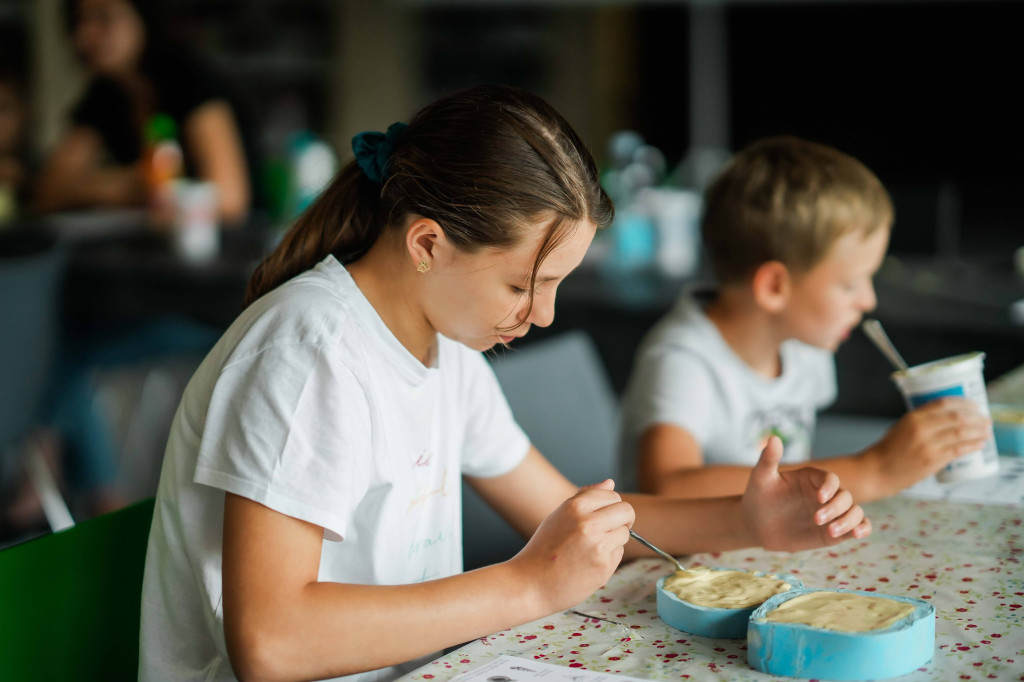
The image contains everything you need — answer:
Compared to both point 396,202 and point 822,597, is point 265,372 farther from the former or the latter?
point 822,597

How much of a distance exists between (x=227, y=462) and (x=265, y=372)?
0.24ft

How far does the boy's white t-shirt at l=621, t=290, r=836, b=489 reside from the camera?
4.31 feet

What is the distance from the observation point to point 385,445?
89 cm

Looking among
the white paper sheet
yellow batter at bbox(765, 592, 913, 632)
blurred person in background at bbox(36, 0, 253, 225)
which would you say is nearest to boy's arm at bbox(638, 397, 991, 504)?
yellow batter at bbox(765, 592, 913, 632)

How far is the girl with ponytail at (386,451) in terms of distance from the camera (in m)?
0.77

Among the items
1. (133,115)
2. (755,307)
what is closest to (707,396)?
(755,307)

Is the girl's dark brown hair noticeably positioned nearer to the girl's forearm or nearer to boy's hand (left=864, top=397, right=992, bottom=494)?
the girl's forearm

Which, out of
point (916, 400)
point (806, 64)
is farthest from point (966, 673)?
point (806, 64)

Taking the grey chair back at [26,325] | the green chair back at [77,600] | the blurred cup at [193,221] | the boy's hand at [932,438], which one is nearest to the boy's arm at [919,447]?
the boy's hand at [932,438]

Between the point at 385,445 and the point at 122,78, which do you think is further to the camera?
the point at 122,78

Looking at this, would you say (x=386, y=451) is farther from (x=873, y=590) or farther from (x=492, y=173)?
(x=873, y=590)

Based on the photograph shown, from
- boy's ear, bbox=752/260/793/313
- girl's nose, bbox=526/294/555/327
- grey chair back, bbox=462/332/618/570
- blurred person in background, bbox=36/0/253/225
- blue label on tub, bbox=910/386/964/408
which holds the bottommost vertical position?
grey chair back, bbox=462/332/618/570

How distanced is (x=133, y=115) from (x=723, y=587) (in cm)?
274

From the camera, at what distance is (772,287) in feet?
4.43
